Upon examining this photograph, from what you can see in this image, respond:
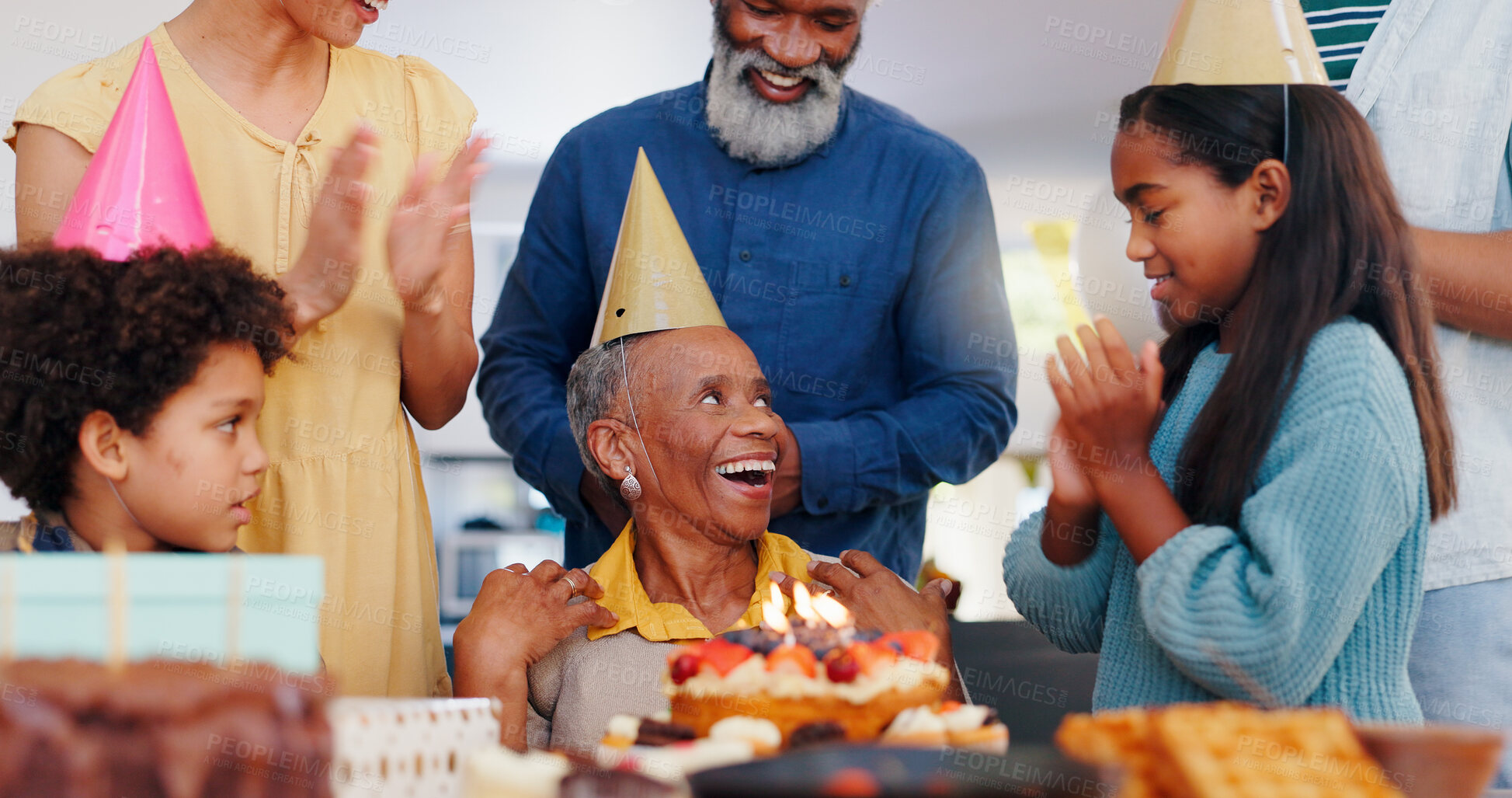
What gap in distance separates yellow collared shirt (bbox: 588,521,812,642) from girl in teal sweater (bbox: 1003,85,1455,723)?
1.56 feet

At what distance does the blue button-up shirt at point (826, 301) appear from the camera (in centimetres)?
249

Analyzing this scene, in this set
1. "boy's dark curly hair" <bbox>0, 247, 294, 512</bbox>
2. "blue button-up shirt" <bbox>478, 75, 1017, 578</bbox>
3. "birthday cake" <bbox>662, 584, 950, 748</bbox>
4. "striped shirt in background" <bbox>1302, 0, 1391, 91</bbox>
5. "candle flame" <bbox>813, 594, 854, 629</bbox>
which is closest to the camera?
"birthday cake" <bbox>662, 584, 950, 748</bbox>

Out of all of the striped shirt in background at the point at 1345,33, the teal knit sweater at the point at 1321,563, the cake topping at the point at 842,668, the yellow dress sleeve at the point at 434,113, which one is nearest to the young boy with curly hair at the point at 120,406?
the yellow dress sleeve at the point at 434,113

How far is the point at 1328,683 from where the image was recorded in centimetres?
152

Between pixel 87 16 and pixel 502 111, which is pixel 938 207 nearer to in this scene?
pixel 87 16

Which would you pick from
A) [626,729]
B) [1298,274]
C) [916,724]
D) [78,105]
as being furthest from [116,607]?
[1298,274]

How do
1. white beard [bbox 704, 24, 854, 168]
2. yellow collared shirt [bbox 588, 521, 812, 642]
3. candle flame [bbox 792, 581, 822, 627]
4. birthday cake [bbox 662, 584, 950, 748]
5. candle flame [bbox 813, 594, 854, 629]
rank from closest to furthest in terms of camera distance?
birthday cake [bbox 662, 584, 950, 748]
candle flame [bbox 813, 594, 854, 629]
candle flame [bbox 792, 581, 822, 627]
yellow collared shirt [bbox 588, 521, 812, 642]
white beard [bbox 704, 24, 854, 168]

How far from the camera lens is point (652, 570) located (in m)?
2.21

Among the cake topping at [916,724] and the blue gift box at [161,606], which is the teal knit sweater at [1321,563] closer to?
the cake topping at [916,724]

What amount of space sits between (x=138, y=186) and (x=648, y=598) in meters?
1.08

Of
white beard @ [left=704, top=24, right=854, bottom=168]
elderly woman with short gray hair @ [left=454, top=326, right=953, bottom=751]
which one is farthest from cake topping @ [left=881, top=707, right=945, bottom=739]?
white beard @ [left=704, top=24, right=854, bottom=168]

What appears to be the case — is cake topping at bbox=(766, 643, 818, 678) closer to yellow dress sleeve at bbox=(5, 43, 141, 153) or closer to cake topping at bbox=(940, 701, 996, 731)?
cake topping at bbox=(940, 701, 996, 731)

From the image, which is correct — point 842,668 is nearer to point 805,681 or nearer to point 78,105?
point 805,681

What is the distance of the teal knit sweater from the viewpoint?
142 cm
